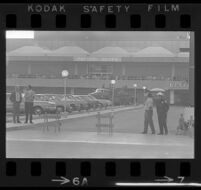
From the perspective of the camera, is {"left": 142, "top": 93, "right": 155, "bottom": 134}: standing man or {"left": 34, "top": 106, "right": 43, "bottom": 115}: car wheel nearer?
{"left": 142, "top": 93, "right": 155, "bottom": 134}: standing man

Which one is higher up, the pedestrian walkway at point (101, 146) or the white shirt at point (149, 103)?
the white shirt at point (149, 103)

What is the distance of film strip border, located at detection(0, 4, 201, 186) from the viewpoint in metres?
7.43

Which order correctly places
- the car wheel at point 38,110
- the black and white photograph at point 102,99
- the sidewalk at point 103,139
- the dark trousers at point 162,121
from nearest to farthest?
1. the black and white photograph at point 102,99
2. the sidewalk at point 103,139
3. the dark trousers at point 162,121
4. the car wheel at point 38,110

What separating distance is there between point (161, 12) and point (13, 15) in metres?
2.02

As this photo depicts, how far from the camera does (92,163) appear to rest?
7.43 m

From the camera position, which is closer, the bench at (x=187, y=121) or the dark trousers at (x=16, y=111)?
the bench at (x=187, y=121)

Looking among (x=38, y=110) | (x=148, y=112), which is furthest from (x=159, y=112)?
(x=38, y=110)

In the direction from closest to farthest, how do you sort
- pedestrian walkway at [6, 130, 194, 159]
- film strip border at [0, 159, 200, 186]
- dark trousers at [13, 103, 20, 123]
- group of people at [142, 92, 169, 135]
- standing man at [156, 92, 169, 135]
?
film strip border at [0, 159, 200, 186]
pedestrian walkway at [6, 130, 194, 159]
standing man at [156, 92, 169, 135]
group of people at [142, 92, 169, 135]
dark trousers at [13, 103, 20, 123]

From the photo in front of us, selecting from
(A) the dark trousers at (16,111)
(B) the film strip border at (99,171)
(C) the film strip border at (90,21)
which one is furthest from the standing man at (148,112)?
(C) the film strip border at (90,21)

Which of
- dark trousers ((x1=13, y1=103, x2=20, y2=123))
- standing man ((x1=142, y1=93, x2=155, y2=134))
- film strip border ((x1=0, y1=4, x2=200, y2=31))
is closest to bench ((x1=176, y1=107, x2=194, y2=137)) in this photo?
standing man ((x1=142, y1=93, x2=155, y2=134))

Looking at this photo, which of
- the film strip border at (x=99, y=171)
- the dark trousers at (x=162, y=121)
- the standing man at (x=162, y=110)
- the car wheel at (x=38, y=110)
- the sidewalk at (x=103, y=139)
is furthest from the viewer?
the car wheel at (x=38, y=110)

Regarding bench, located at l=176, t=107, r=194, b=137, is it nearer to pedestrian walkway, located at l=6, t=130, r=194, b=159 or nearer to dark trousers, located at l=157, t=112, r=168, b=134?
pedestrian walkway, located at l=6, t=130, r=194, b=159

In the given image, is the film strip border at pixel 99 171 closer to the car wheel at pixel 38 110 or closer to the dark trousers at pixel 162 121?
the dark trousers at pixel 162 121

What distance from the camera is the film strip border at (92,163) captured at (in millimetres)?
7430
